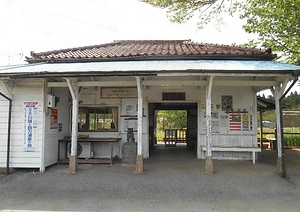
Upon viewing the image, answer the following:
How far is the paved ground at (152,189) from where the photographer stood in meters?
4.24

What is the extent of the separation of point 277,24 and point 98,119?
8.06 m

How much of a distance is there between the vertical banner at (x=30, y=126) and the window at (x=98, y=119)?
204cm

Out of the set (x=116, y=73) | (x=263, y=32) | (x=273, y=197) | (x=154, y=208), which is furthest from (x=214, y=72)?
(x=263, y=32)

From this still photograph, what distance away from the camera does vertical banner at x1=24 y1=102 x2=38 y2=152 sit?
6.44 m

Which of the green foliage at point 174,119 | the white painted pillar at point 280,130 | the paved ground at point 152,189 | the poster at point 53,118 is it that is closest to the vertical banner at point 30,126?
the poster at point 53,118

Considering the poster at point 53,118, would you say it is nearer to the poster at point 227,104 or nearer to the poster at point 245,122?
the poster at point 227,104

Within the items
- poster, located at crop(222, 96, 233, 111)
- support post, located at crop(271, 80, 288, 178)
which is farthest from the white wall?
support post, located at crop(271, 80, 288, 178)

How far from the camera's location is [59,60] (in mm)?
7895

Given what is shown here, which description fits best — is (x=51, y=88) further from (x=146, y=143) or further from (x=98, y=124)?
(x=146, y=143)

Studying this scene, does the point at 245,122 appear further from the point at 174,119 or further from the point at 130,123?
the point at 174,119

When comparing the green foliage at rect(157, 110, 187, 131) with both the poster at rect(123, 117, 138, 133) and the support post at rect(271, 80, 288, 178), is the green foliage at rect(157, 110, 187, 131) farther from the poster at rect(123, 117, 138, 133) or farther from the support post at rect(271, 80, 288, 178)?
the support post at rect(271, 80, 288, 178)

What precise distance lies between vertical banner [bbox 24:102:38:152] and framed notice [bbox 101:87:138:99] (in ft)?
7.96

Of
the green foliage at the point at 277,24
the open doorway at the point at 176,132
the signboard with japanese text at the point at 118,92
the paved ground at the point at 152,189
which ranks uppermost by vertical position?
the green foliage at the point at 277,24

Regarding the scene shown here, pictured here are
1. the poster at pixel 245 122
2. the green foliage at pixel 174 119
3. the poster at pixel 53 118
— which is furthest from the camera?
the green foliage at pixel 174 119
